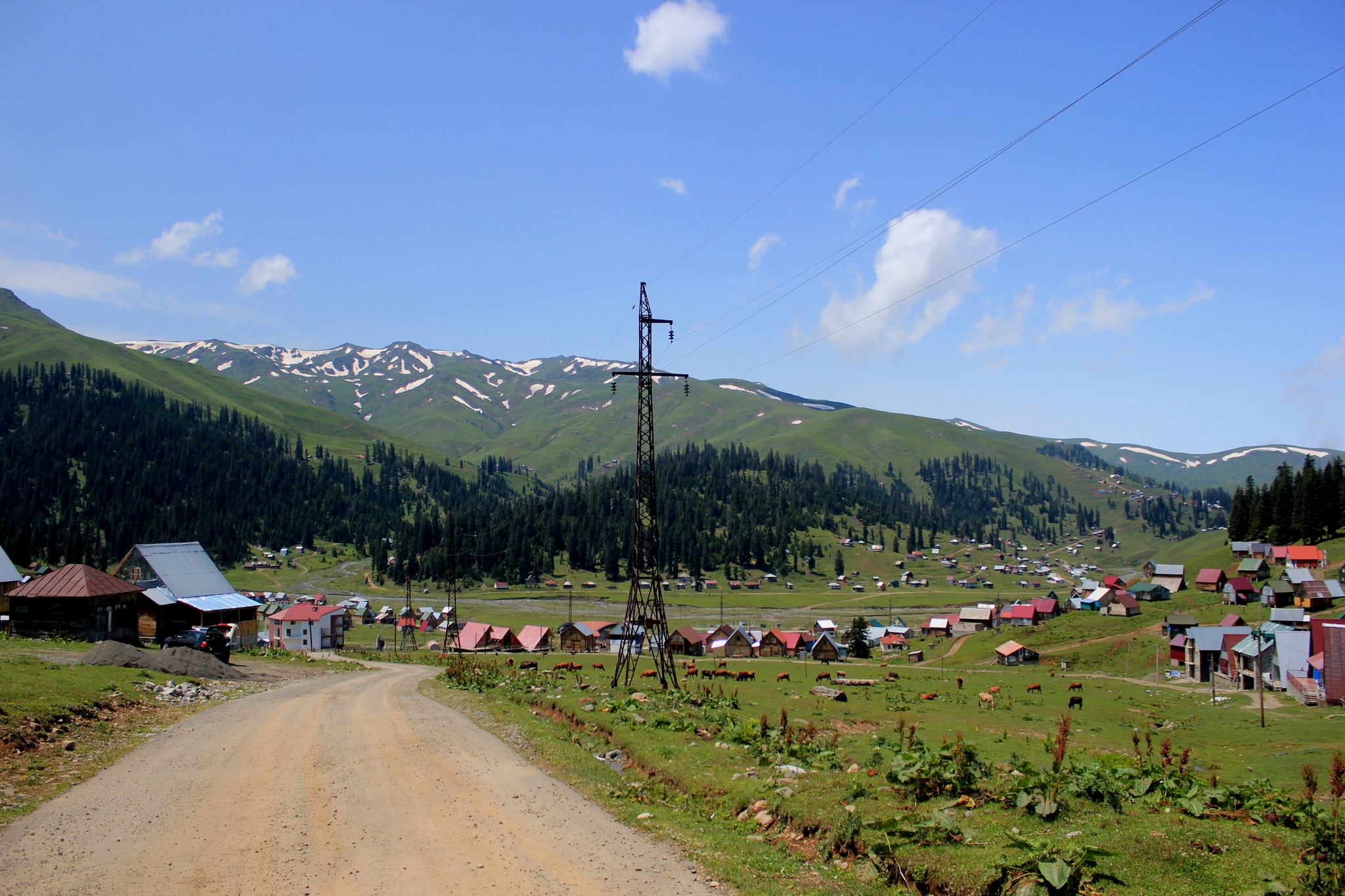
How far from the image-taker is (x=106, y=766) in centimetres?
1883

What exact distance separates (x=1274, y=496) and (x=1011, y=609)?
Result: 51.5 metres

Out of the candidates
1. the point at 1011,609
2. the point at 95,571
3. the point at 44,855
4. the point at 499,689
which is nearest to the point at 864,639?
the point at 1011,609

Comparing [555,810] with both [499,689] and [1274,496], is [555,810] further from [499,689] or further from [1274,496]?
[1274,496]

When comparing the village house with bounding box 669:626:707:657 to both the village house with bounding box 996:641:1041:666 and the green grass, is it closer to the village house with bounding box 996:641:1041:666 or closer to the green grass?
the village house with bounding box 996:641:1041:666

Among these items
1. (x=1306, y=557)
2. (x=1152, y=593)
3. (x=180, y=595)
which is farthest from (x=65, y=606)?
(x=1306, y=557)

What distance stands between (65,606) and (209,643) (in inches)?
312

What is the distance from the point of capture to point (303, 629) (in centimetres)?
9281

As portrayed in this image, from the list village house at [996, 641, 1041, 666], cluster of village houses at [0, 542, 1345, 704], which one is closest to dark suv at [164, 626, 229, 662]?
cluster of village houses at [0, 542, 1345, 704]

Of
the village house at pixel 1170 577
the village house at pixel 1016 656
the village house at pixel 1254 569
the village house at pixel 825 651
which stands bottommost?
the village house at pixel 825 651

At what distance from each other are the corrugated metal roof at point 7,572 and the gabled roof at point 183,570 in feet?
25.4

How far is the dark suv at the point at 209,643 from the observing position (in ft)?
152

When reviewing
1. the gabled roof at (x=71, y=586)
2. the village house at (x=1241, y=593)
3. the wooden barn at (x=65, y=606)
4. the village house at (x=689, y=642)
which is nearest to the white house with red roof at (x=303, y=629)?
the village house at (x=689, y=642)

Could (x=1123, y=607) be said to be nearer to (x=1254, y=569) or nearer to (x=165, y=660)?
(x=1254, y=569)

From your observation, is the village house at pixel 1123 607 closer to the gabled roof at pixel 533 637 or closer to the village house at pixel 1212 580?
the village house at pixel 1212 580
